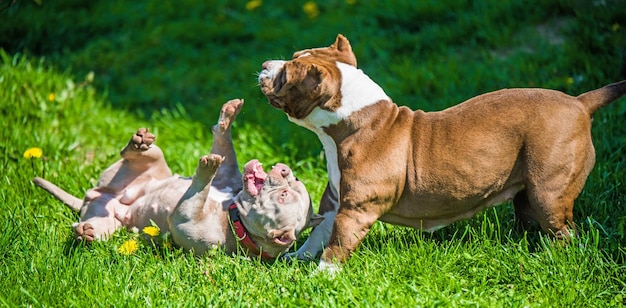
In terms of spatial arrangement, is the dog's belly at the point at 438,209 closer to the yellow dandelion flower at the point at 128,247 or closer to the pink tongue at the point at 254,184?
the pink tongue at the point at 254,184

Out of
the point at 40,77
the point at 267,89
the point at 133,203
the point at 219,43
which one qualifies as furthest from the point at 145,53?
the point at 267,89

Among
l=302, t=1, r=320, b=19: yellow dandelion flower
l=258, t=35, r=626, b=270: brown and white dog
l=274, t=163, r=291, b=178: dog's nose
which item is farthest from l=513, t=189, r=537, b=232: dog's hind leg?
l=302, t=1, r=320, b=19: yellow dandelion flower

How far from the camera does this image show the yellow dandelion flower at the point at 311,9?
751 centimetres

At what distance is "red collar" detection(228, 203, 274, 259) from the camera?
3.76 m

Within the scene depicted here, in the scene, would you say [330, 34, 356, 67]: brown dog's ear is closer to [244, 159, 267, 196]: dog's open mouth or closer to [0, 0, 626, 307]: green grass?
[244, 159, 267, 196]: dog's open mouth

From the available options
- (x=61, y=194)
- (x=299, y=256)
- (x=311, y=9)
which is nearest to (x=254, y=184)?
(x=299, y=256)

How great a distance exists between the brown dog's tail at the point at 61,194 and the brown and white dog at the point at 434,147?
1.50m

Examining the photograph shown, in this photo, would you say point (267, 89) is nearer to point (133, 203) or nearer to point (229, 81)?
point (133, 203)

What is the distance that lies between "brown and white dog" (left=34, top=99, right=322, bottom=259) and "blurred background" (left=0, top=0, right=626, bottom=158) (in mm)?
1264

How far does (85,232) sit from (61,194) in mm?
594

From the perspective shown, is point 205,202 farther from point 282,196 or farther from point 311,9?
point 311,9

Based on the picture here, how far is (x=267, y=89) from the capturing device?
140 inches

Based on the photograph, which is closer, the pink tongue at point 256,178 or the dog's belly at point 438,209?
the dog's belly at point 438,209

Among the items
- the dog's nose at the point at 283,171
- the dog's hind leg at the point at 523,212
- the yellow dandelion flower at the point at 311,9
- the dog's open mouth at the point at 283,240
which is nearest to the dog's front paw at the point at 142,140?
the dog's nose at the point at 283,171
